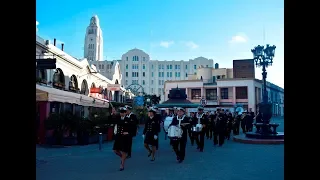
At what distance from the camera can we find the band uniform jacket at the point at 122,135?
853 cm

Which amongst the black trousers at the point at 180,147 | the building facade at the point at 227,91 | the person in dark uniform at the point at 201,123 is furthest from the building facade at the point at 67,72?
the building facade at the point at 227,91

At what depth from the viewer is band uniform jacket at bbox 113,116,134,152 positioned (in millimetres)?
8531

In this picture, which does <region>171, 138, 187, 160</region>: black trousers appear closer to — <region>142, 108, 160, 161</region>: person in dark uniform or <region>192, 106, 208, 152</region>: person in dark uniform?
<region>142, 108, 160, 161</region>: person in dark uniform

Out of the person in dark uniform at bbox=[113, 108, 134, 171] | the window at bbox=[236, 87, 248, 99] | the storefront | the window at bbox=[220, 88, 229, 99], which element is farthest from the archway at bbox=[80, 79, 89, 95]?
the window at bbox=[236, 87, 248, 99]

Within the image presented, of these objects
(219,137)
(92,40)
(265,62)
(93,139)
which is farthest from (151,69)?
(219,137)

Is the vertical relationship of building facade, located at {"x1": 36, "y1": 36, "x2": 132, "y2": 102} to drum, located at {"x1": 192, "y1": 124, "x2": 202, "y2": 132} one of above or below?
above

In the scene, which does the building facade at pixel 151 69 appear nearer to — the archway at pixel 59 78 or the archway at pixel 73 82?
the archway at pixel 73 82

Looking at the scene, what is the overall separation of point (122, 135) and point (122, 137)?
0.08 metres

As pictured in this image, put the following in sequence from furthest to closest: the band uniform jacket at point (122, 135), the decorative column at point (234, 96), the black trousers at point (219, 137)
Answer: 1. the decorative column at point (234, 96)
2. the black trousers at point (219, 137)
3. the band uniform jacket at point (122, 135)

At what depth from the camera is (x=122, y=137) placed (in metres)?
8.66

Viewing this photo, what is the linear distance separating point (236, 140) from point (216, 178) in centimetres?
1050

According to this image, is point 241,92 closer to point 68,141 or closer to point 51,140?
point 68,141
